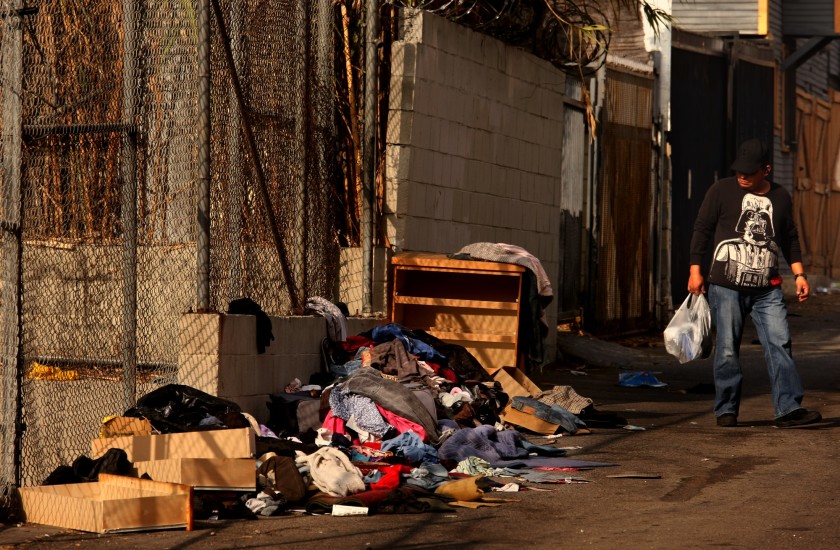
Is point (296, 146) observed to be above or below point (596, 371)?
above

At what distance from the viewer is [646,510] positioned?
667 cm

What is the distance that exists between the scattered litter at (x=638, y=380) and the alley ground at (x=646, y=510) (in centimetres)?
176

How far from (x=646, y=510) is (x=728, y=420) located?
11.1 feet

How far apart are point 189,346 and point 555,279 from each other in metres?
6.81

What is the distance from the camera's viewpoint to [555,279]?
14.4 metres

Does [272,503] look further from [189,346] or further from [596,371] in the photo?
[596,371]

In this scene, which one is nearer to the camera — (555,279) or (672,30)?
(555,279)

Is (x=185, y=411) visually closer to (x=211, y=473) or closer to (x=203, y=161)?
(x=211, y=473)

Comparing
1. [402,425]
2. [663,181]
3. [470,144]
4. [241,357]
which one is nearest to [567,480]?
[402,425]

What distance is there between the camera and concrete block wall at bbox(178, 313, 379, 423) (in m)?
8.13

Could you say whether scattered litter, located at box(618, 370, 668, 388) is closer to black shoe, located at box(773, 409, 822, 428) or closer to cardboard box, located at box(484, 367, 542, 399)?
cardboard box, located at box(484, 367, 542, 399)

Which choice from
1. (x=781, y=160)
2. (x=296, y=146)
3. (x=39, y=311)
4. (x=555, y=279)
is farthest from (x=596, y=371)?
(x=781, y=160)

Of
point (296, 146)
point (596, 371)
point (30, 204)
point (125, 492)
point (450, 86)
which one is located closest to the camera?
point (125, 492)

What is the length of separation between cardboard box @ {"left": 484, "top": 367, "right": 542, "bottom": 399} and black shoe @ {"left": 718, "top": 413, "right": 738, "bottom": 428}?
1.38 meters
